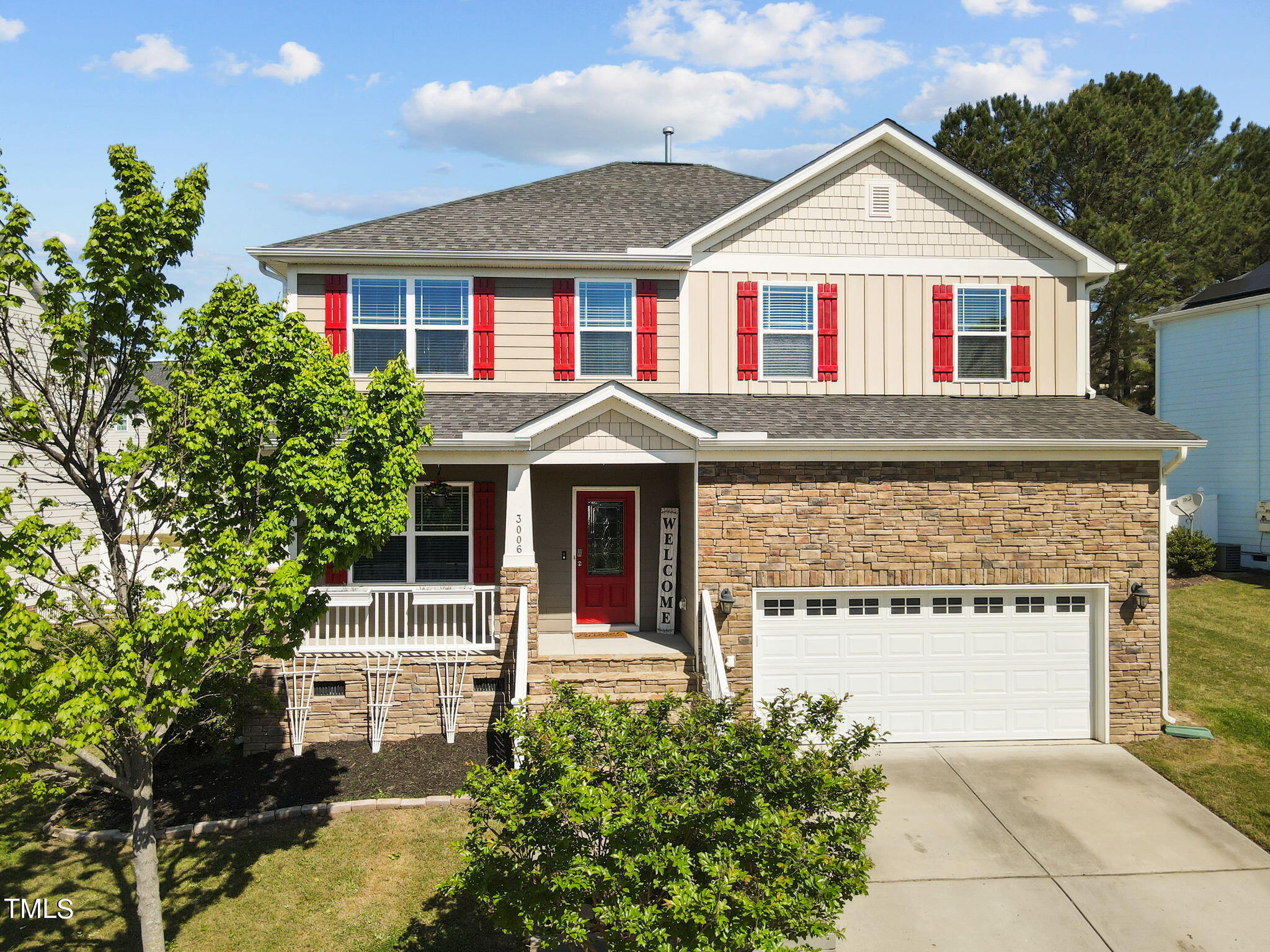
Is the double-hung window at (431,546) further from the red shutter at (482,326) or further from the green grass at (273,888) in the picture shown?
the green grass at (273,888)

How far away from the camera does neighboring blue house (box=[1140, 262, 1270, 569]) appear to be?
1934 cm

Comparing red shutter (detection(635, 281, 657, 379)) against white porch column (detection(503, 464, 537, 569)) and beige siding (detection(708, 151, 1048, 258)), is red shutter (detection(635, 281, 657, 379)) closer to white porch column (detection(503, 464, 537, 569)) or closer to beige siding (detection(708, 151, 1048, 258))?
beige siding (detection(708, 151, 1048, 258))

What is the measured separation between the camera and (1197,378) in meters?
21.0

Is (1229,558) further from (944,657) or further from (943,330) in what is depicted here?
(944,657)

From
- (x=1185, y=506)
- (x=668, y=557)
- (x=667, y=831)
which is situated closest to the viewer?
(x=667, y=831)

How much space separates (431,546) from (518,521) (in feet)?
6.39

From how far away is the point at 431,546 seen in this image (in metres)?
11.6

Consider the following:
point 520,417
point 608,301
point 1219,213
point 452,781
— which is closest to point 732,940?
point 452,781

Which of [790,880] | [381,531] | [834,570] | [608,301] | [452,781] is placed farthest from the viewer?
[608,301]

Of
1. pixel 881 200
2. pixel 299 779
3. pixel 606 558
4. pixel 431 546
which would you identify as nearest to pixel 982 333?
pixel 881 200

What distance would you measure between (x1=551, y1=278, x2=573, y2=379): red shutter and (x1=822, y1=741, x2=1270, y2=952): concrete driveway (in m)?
6.92

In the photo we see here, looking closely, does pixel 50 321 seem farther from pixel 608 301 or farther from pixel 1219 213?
pixel 1219 213

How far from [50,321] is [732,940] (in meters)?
6.37

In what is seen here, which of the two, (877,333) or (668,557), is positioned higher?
(877,333)
